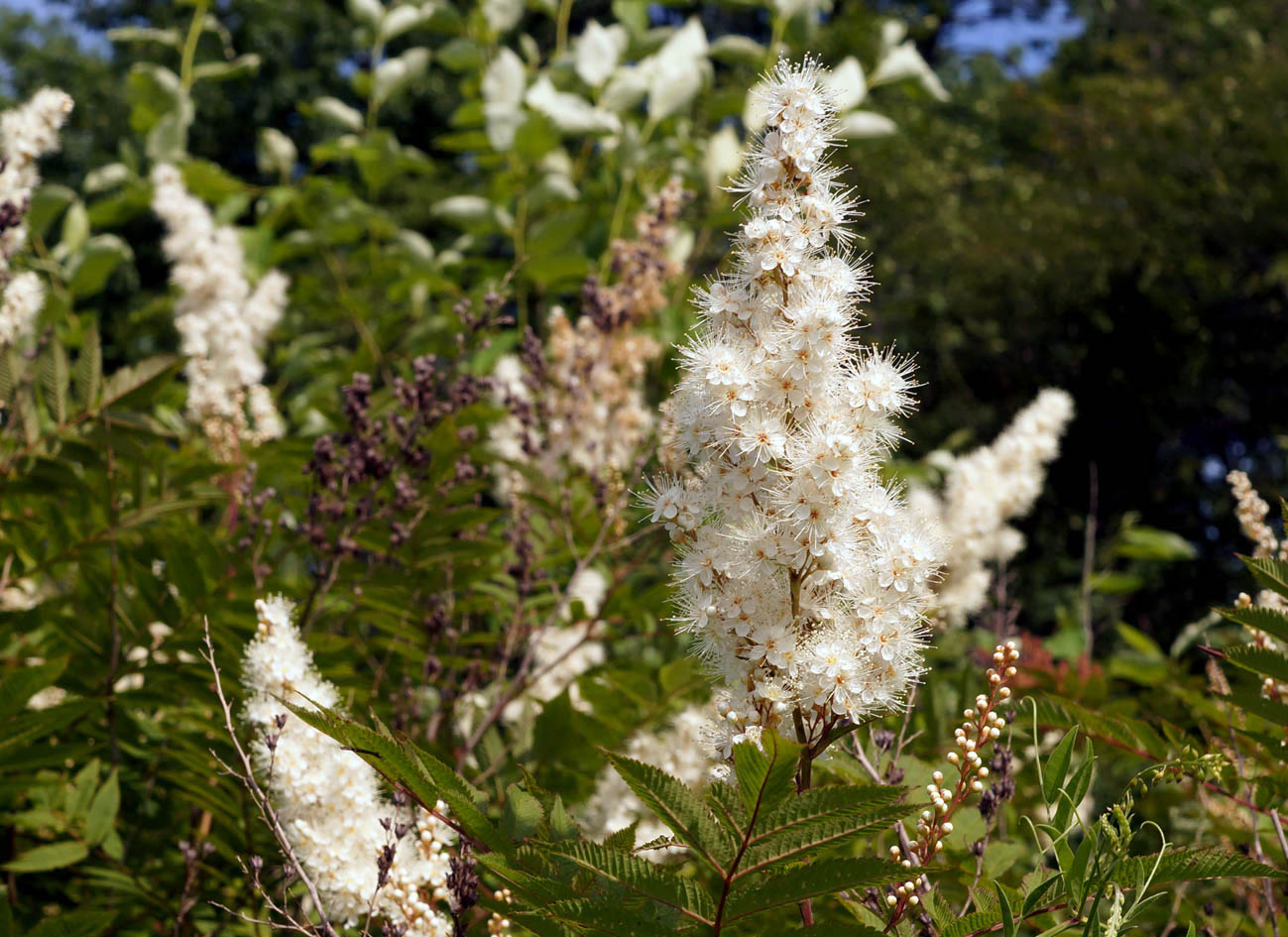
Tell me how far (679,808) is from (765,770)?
93 millimetres

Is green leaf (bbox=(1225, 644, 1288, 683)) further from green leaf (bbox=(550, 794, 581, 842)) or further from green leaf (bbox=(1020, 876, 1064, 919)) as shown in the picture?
green leaf (bbox=(550, 794, 581, 842))

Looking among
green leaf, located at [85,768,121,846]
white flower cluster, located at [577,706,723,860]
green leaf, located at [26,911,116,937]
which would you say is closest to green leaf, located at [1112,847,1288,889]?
green leaf, located at [26,911,116,937]

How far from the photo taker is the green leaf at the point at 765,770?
932 millimetres

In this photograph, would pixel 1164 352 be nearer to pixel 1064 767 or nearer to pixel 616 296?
pixel 616 296

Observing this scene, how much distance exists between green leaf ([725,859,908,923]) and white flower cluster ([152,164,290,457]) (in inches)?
97.7

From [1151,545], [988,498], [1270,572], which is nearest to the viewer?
[1270,572]

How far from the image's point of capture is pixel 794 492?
4.13ft

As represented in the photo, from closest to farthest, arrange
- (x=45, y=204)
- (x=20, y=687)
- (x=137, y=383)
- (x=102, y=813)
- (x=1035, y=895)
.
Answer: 1. (x=1035, y=895)
2. (x=20, y=687)
3. (x=102, y=813)
4. (x=137, y=383)
5. (x=45, y=204)

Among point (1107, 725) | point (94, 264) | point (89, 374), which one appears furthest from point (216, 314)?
point (1107, 725)

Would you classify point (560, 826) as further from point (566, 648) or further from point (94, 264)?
point (94, 264)

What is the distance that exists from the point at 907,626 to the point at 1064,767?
24 centimetres

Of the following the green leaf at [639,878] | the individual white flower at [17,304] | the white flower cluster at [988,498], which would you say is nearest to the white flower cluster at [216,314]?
the individual white flower at [17,304]

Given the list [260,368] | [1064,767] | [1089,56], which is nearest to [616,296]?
[260,368]

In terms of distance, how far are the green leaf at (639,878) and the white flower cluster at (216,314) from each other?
2.41m
